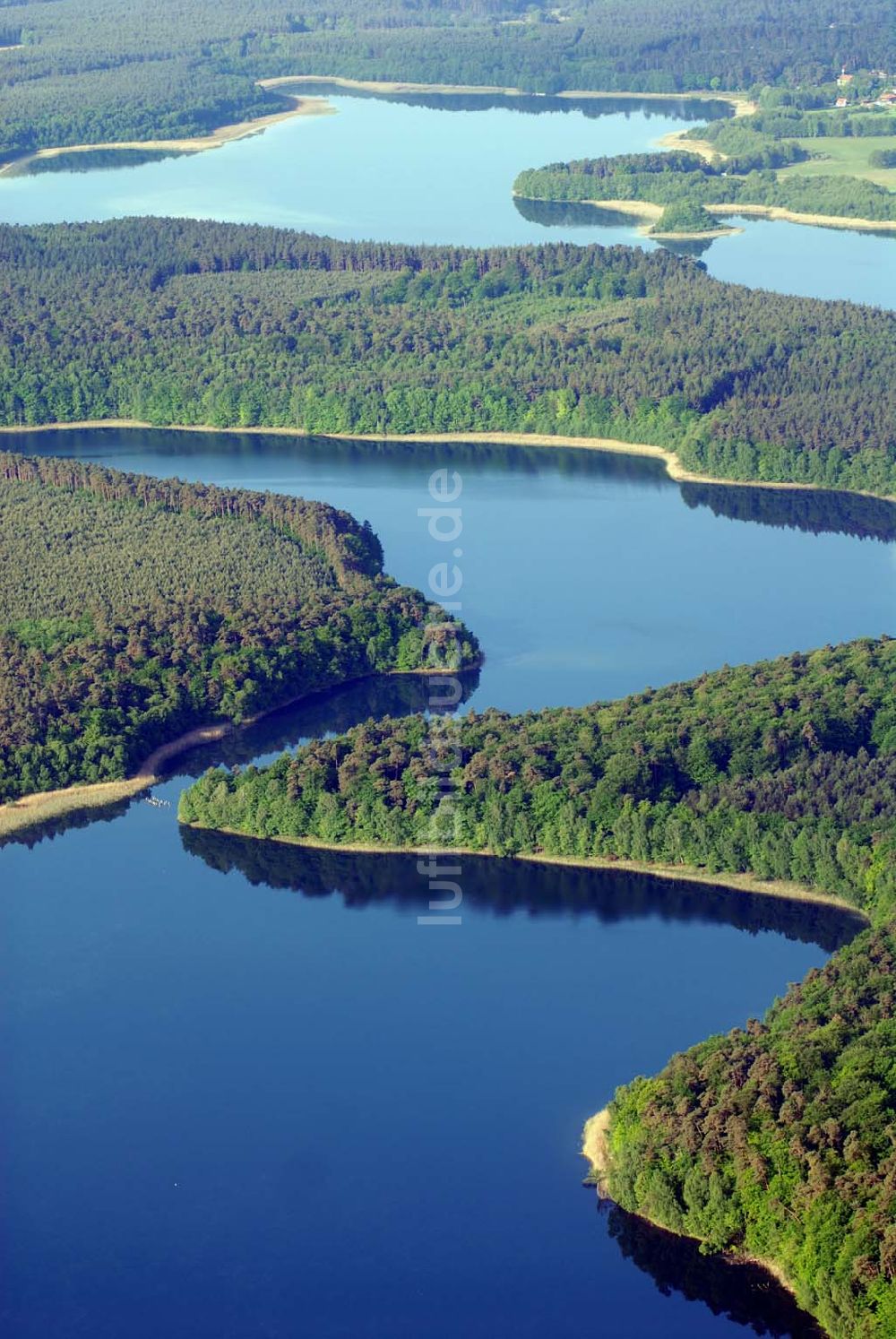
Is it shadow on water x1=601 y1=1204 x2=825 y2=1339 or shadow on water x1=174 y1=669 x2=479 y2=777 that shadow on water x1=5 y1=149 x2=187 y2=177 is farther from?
shadow on water x1=601 y1=1204 x2=825 y2=1339

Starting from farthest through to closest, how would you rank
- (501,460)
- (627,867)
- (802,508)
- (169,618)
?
(501,460) → (802,508) → (169,618) → (627,867)

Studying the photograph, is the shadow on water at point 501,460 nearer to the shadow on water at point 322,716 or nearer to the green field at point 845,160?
the shadow on water at point 322,716

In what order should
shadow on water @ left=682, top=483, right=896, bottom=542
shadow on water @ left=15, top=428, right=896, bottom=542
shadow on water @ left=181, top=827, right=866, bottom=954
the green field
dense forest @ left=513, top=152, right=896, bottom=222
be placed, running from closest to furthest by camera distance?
shadow on water @ left=181, top=827, right=866, bottom=954, shadow on water @ left=682, top=483, right=896, bottom=542, shadow on water @ left=15, top=428, right=896, bottom=542, dense forest @ left=513, top=152, right=896, bottom=222, the green field

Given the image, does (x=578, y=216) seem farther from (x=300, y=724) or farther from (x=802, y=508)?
(x=300, y=724)

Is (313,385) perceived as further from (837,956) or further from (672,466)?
(837,956)

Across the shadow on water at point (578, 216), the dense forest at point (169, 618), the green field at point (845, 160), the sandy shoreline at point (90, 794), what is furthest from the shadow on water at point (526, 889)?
the green field at point (845, 160)

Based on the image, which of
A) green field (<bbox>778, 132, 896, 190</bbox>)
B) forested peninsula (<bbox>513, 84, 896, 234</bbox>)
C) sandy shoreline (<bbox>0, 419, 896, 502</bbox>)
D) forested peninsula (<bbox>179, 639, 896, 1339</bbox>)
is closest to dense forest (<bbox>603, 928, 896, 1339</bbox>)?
forested peninsula (<bbox>179, 639, 896, 1339</bbox>)

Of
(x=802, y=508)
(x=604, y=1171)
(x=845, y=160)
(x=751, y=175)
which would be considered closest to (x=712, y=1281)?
(x=604, y=1171)
